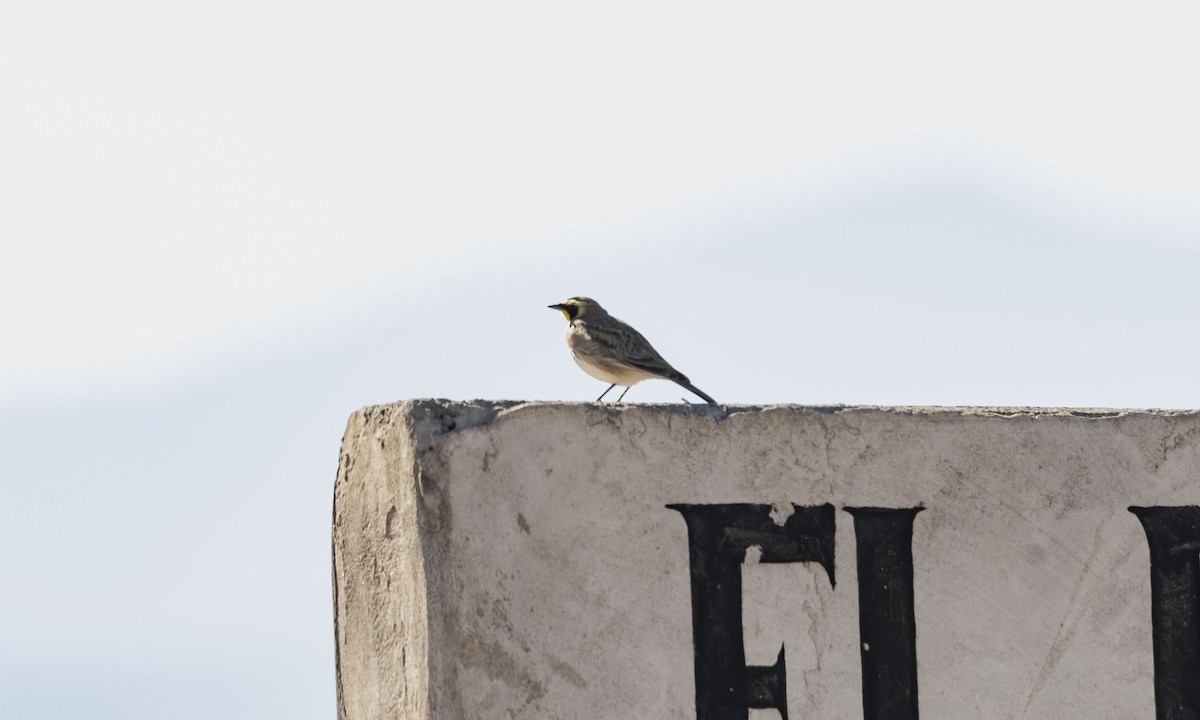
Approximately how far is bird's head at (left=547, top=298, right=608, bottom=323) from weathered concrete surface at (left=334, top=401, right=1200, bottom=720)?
2.22 meters

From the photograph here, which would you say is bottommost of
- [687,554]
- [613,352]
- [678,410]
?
[687,554]

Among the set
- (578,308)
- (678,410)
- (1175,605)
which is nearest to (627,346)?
(578,308)

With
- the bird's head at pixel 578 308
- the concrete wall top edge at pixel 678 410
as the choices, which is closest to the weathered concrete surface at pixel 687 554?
the concrete wall top edge at pixel 678 410

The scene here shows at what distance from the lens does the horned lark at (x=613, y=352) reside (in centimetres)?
579

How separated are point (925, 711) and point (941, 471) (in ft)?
2.02

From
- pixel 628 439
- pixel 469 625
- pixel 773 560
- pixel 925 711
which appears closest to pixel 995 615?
pixel 925 711

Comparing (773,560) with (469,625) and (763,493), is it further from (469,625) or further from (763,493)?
(469,625)

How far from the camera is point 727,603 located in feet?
13.4

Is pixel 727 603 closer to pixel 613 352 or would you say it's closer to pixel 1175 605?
pixel 1175 605

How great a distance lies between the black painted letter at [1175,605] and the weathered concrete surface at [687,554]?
39 mm

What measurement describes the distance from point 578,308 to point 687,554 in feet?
8.84

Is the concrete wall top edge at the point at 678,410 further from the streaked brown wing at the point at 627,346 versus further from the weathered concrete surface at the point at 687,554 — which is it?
the streaked brown wing at the point at 627,346

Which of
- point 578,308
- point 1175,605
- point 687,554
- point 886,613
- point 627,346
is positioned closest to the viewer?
point 687,554

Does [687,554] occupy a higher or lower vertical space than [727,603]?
higher
